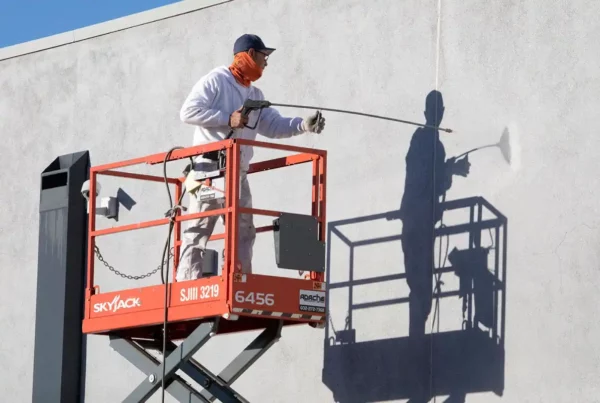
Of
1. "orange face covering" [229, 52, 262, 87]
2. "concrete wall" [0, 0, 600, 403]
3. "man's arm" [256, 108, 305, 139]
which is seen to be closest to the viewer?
"concrete wall" [0, 0, 600, 403]

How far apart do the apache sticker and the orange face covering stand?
1.98 metres

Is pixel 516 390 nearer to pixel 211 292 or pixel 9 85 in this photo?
pixel 211 292

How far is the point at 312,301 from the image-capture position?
1154cm

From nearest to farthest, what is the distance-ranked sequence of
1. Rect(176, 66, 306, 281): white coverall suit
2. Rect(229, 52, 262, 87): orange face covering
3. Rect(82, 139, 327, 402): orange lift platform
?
Rect(82, 139, 327, 402): orange lift platform → Rect(176, 66, 306, 281): white coverall suit → Rect(229, 52, 262, 87): orange face covering

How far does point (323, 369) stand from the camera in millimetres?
12883

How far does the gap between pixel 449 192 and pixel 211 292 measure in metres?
2.45

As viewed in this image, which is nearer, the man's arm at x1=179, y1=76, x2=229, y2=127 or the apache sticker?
the apache sticker

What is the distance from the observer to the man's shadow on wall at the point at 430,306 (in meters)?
11.9

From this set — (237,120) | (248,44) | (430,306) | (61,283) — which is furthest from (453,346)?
(61,283)

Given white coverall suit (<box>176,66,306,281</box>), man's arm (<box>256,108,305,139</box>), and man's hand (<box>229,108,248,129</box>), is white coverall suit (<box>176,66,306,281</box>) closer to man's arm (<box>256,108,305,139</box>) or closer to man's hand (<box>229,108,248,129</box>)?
man's hand (<box>229,108,248,129</box>)

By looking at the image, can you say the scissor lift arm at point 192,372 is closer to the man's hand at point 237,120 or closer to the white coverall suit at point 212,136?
the white coverall suit at point 212,136

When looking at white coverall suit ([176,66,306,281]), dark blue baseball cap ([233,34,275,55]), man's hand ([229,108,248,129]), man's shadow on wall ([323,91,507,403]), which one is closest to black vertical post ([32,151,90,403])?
man's shadow on wall ([323,91,507,403])

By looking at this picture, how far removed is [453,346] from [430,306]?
42cm

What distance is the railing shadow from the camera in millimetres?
11852
